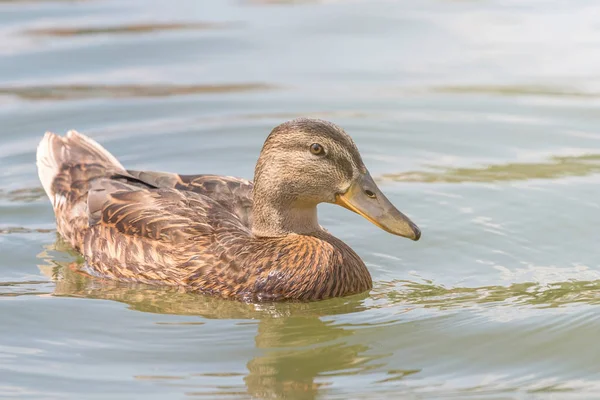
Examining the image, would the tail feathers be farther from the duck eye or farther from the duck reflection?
the duck eye

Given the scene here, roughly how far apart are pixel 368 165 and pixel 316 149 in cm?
329

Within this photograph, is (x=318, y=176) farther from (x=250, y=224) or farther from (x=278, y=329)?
(x=250, y=224)

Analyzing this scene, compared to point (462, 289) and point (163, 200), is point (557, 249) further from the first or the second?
point (163, 200)

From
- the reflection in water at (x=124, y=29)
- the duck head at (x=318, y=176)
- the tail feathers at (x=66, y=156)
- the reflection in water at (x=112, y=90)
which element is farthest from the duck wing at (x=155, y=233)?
the reflection in water at (x=124, y=29)

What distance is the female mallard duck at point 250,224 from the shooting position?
8375 millimetres

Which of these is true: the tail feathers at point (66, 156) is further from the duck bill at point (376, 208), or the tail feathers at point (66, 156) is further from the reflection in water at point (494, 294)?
the reflection in water at point (494, 294)

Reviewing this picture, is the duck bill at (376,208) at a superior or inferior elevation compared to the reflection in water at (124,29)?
inferior

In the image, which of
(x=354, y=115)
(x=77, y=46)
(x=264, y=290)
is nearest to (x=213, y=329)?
(x=264, y=290)

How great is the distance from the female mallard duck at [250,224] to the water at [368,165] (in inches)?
7.7

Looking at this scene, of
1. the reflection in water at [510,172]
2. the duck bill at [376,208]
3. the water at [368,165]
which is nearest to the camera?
the water at [368,165]

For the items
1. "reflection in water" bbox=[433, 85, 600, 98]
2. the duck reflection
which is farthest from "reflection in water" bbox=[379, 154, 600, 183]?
the duck reflection

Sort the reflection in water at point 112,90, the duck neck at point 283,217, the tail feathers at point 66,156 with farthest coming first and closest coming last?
the reflection in water at point 112,90
the tail feathers at point 66,156
the duck neck at point 283,217

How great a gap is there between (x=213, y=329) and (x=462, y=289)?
6.28 ft

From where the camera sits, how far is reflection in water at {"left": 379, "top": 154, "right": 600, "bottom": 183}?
1107cm
